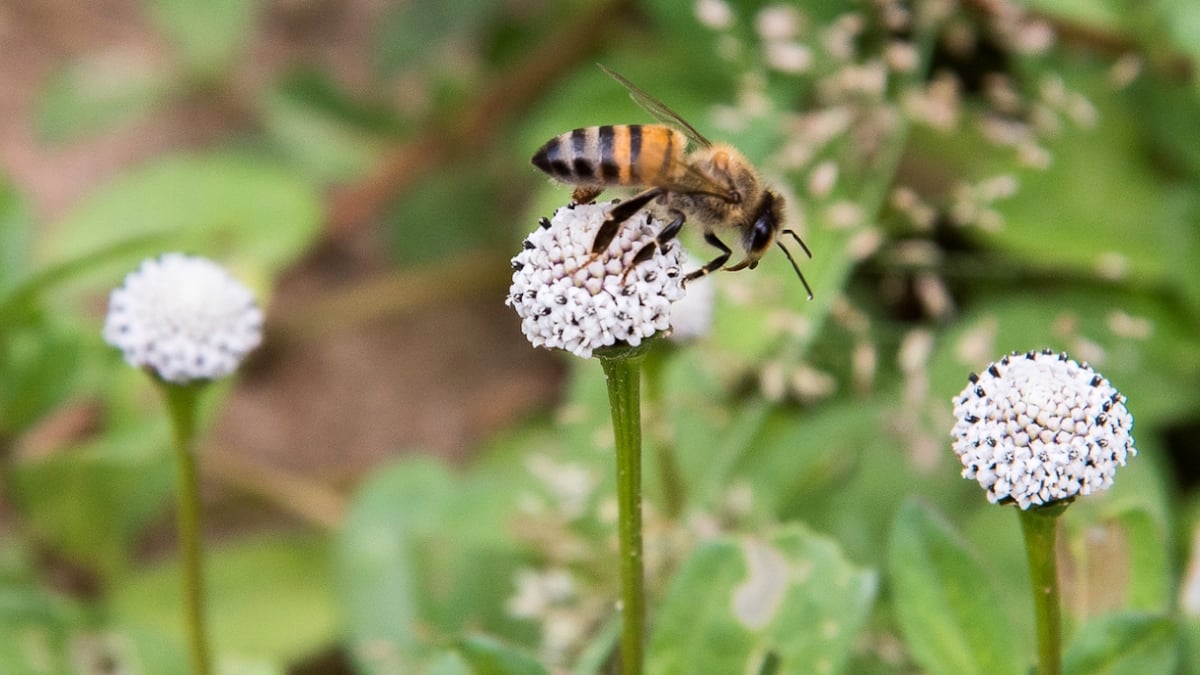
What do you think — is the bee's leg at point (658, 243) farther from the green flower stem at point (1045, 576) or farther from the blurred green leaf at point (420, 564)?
the blurred green leaf at point (420, 564)

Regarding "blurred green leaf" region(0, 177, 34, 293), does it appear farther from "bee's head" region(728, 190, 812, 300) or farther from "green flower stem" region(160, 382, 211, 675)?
"bee's head" region(728, 190, 812, 300)

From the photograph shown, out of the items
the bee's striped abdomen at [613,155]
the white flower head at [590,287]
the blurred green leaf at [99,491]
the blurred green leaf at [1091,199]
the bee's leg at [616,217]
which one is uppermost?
the blurred green leaf at [1091,199]

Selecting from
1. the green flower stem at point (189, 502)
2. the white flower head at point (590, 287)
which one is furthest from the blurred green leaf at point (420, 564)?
the white flower head at point (590, 287)

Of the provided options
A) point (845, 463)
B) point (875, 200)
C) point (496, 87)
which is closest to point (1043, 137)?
point (875, 200)

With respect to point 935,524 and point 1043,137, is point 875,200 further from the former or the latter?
point 935,524

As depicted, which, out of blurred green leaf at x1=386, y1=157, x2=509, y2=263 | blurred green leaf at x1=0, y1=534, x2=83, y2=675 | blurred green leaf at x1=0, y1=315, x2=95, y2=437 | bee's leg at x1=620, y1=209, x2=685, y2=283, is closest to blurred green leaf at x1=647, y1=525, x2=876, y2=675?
bee's leg at x1=620, y1=209, x2=685, y2=283

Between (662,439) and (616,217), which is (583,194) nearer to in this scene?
(616,217)
